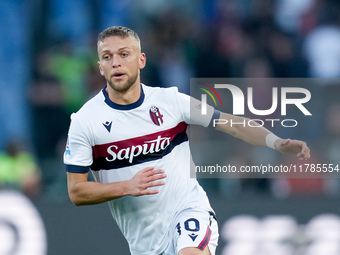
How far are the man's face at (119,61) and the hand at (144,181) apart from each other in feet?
2.37

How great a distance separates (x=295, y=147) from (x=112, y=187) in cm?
141

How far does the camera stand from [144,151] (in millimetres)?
6180

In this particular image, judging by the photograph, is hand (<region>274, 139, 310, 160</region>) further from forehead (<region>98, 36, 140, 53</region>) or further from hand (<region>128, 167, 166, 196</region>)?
forehead (<region>98, 36, 140, 53</region>)

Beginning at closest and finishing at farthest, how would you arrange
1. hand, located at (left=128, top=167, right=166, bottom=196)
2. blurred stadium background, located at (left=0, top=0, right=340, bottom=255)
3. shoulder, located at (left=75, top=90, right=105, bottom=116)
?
1. hand, located at (left=128, top=167, right=166, bottom=196)
2. shoulder, located at (left=75, top=90, right=105, bottom=116)
3. blurred stadium background, located at (left=0, top=0, right=340, bottom=255)

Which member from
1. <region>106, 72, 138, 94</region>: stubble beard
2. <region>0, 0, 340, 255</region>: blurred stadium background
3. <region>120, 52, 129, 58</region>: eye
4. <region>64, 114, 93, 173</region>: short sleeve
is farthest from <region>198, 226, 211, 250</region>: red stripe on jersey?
<region>0, 0, 340, 255</region>: blurred stadium background

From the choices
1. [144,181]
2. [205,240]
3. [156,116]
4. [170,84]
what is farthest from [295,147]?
[170,84]

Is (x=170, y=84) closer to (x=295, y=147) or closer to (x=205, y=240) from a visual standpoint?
(x=295, y=147)

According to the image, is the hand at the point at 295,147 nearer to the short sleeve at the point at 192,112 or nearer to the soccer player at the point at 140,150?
the soccer player at the point at 140,150

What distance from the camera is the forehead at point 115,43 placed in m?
6.04

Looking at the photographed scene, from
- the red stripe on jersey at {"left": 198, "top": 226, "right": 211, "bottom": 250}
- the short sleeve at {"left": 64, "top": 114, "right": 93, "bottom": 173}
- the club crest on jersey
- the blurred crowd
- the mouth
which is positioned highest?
the blurred crowd

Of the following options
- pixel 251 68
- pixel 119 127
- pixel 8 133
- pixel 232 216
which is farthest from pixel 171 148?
pixel 8 133

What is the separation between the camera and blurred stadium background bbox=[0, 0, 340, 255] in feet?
30.1

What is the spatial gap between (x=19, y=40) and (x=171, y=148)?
641 cm

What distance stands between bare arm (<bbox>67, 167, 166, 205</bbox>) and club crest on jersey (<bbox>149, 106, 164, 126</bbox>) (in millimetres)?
410
